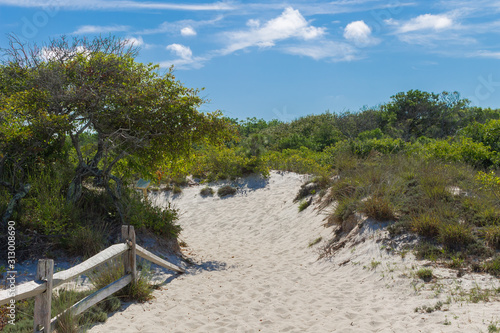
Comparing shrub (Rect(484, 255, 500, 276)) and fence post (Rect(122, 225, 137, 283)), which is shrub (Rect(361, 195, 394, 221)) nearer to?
shrub (Rect(484, 255, 500, 276))

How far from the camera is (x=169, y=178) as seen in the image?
66.0 ft

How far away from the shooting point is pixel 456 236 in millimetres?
8195

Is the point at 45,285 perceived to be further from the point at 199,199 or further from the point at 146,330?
the point at 199,199

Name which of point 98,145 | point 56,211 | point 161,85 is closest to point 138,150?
point 98,145

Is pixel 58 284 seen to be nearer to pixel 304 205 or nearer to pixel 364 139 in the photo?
pixel 304 205

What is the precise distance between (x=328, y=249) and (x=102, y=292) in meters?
6.13

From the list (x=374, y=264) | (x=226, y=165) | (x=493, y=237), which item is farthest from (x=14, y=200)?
(x=226, y=165)

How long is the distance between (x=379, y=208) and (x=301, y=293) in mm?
3416

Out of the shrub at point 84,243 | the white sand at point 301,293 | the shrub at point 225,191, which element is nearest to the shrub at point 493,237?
the white sand at point 301,293

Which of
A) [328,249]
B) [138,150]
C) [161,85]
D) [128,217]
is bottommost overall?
[328,249]

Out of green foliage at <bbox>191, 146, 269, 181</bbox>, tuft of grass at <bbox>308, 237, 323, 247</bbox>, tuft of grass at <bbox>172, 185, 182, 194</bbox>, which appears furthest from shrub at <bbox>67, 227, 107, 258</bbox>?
green foliage at <bbox>191, 146, 269, 181</bbox>

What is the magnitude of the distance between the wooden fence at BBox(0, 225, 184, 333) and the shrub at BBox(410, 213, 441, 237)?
237 inches

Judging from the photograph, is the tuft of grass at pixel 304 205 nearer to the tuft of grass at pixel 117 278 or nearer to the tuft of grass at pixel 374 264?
the tuft of grass at pixel 374 264

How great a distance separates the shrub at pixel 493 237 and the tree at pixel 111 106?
672 centimetres
